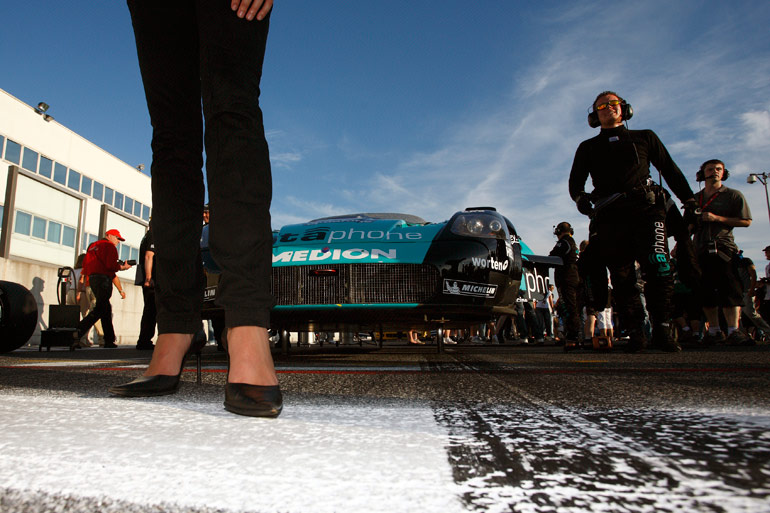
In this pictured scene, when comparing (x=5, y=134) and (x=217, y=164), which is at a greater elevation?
(x=5, y=134)

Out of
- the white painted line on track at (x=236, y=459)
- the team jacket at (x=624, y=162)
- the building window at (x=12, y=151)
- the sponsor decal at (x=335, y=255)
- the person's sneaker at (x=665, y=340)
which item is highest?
the building window at (x=12, y=151)

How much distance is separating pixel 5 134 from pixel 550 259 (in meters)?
22.6

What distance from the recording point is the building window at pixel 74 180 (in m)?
24.9

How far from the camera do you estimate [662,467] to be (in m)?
0.59

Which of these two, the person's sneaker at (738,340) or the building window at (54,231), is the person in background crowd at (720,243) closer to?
the person's sneaker at (738,340)

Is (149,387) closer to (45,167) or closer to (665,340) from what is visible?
(665,340)

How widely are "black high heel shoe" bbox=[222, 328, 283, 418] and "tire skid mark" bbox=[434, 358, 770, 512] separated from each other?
0.33 meters

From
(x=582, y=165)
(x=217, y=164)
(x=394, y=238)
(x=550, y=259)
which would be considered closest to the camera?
(x=217, y=164)

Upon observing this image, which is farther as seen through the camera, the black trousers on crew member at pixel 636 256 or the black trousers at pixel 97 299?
the black trousers at pixel 97 299

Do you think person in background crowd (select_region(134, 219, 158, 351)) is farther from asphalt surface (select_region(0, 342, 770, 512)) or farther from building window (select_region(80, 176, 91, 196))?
building window (select_region(80, 176, 91, 196))

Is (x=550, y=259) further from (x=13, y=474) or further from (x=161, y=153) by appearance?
(x=13, y=474)

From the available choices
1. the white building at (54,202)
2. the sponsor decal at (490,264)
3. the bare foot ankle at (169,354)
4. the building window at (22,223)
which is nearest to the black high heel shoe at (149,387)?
the bare foot ankle at (169,354)

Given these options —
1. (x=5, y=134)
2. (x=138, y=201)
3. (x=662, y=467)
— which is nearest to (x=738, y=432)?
(x=662, y=467)

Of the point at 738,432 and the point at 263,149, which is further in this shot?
the point at 263,149
